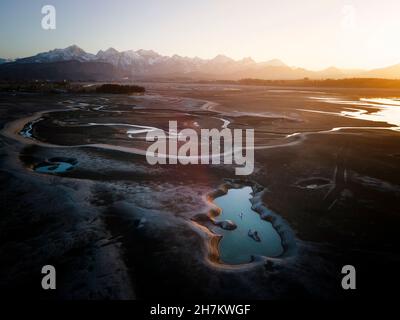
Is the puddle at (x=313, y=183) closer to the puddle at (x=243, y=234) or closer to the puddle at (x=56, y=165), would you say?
the puddle at (x=243, y=234)

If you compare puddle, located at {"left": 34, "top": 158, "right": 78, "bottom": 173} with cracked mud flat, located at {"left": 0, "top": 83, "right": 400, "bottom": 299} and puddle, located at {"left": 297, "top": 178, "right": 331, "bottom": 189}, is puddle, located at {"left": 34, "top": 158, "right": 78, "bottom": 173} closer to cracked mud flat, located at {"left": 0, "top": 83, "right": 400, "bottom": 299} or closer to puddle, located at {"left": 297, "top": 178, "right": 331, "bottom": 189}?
cracked mud flat, located at {"left": 0, "top": 83, "right": 400, "bottom": 299}

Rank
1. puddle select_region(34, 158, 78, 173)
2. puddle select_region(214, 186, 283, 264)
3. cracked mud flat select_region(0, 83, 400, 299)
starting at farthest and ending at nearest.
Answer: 1. puddle select_region(34, 158, 78, 173)
2. puddle select_region(214, 186, 283, 264)
3. cracked mud flat select_region(0, 83, 400, 299)

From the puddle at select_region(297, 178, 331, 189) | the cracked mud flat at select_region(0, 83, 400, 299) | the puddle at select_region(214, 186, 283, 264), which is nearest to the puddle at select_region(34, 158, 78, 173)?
the cracked mud flat at select_region(0, 83, 400, 299)

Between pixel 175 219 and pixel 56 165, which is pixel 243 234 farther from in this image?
pixel 56 165

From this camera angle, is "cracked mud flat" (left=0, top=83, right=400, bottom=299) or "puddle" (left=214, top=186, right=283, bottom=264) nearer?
"cracked mud flat" (left=0, top=83, right=400, bottom=299)

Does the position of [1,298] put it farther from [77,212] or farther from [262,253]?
[262,253]
